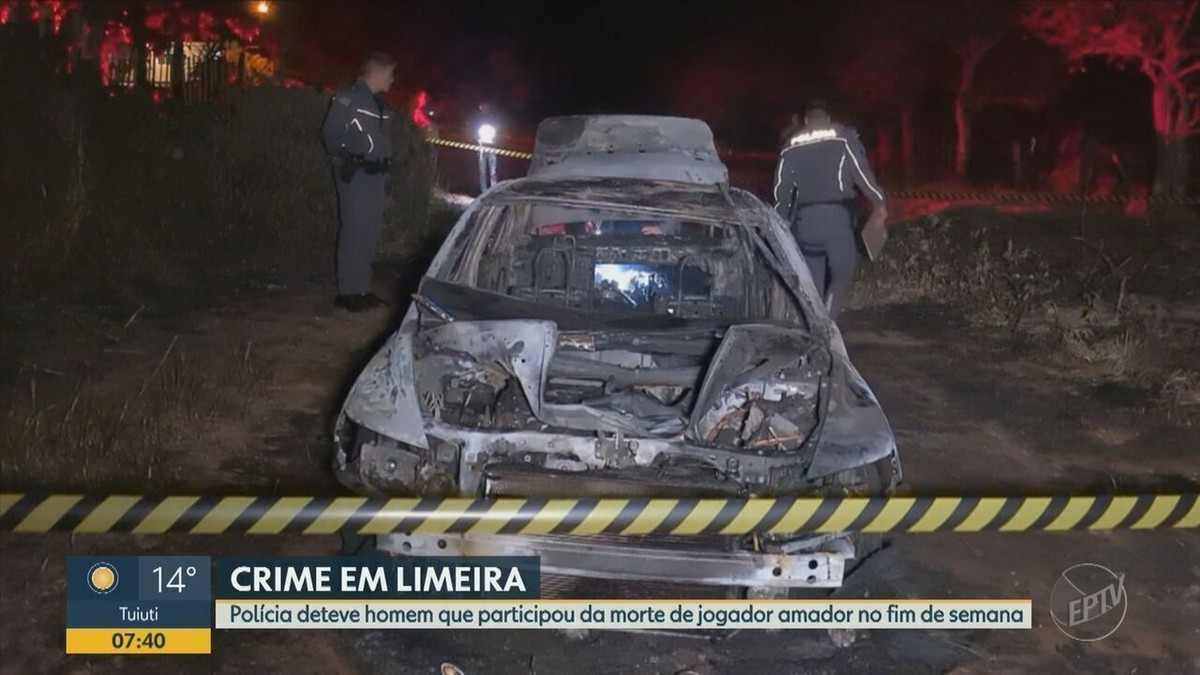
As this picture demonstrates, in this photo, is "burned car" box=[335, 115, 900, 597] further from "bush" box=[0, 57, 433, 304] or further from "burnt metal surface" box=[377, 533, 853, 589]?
"bush" box=[0, 57, 433, 304]

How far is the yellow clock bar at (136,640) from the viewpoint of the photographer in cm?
Answer: 382

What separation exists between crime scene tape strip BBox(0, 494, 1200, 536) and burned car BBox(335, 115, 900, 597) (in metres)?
0.05

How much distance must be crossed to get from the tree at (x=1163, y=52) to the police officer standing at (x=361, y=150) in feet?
40.1

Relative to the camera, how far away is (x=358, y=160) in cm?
870

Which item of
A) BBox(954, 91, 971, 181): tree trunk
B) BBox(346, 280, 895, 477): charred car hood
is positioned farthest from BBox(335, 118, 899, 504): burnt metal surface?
BBox(954, 91, 971, 181): tree trunk

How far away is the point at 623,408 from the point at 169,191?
25.0ft

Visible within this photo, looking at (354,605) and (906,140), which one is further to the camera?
(906,140)

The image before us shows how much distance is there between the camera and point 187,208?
10.7 meters

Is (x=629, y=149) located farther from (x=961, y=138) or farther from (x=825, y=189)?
(x=961, y=138)

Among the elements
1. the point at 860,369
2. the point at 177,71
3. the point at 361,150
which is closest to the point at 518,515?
the point at 860,369

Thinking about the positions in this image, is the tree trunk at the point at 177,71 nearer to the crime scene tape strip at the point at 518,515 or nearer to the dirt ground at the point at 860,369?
the dirt ground at the point at 860,369

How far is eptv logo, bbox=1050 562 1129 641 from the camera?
4.29 meters

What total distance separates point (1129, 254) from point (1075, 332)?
4485 mm

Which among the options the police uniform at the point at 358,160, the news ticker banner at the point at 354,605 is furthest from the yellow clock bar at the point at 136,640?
the police uniform at the point at 358,160
